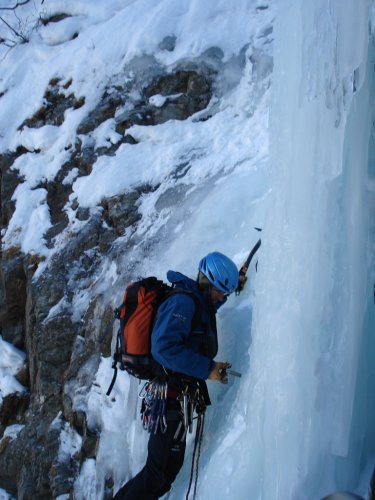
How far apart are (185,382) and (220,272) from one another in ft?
2.15

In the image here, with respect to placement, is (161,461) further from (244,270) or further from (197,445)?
(244,270)

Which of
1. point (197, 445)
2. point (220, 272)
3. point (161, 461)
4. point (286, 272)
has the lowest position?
point (161, 461)

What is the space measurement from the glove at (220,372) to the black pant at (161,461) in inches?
11.7

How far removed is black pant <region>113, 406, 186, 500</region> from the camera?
2939mm

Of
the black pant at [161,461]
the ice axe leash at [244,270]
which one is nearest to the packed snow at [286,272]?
the ice axe leash at [244,270]

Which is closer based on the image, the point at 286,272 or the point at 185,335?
the point at 286,272

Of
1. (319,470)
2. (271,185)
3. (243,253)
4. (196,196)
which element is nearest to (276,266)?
(271,185)

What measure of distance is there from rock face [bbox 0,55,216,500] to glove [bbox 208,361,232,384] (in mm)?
1794

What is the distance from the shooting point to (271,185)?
254 cm

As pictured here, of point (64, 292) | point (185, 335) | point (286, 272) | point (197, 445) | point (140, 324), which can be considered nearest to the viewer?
point (286, 272)

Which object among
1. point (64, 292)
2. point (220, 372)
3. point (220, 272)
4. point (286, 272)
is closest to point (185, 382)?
point (220, 372)

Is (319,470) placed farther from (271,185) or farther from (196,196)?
(196,196)

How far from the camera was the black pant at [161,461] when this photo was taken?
9.64 feet

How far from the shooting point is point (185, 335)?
2.74 metres
